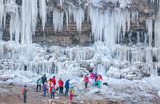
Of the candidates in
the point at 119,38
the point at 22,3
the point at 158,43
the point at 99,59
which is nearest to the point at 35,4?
the point at 22,3

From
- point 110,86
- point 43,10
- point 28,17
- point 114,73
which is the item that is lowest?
point 110,86

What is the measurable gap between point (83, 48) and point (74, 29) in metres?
2.88

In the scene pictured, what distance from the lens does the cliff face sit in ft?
71.9

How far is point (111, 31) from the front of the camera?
22859 millimetres

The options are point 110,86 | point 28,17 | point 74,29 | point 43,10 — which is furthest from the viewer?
point 74,29

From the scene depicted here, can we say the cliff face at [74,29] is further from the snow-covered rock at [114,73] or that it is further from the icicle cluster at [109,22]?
the snow-covered rock at [114,73]

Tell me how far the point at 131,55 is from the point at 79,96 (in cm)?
981

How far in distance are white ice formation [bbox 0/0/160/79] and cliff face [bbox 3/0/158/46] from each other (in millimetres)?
429

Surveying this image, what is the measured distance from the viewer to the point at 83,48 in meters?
22.1

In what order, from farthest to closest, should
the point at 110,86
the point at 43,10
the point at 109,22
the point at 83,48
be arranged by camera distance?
the point at 109,22
the point at 83,48
the point at 43,10
the point at 110,86

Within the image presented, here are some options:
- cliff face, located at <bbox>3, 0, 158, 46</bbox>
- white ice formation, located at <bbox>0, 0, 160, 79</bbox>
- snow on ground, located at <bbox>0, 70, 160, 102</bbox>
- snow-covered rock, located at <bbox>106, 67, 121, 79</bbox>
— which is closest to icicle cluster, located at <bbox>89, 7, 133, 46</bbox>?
white ice formation, located at <bbox>0, 0, 160, 79</bbox>

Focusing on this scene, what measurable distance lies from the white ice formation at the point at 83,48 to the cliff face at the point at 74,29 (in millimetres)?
429

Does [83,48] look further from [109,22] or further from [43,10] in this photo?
[43,10]

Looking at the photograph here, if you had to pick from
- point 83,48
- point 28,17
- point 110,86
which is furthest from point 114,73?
point 28,17
